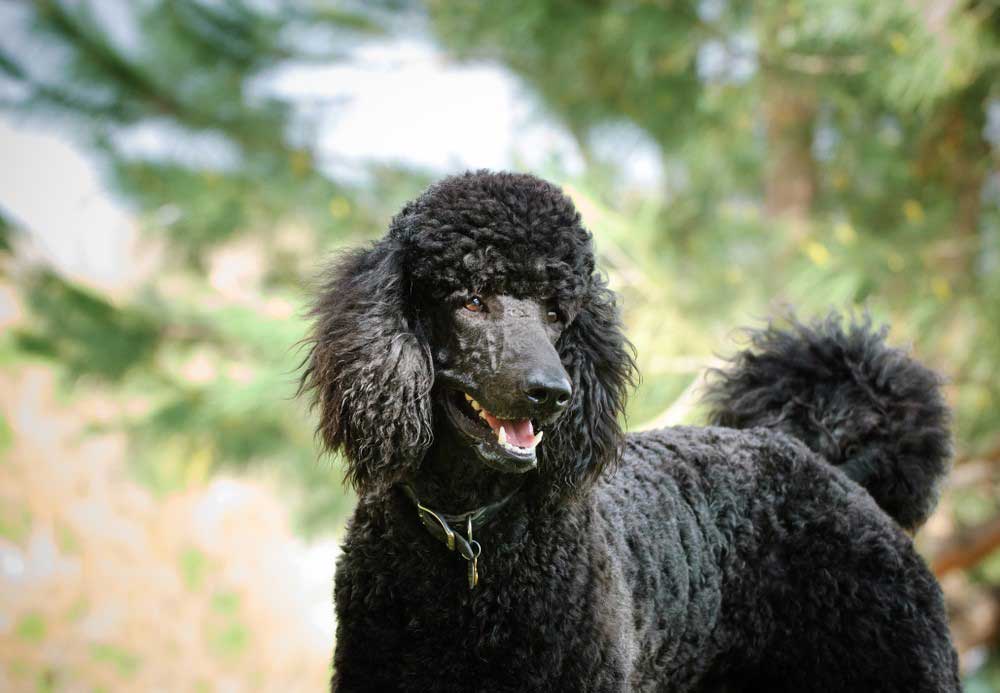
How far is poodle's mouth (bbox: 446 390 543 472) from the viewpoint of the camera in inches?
80.3

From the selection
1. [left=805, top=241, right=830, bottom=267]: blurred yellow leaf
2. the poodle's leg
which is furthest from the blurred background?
the poodle's leg

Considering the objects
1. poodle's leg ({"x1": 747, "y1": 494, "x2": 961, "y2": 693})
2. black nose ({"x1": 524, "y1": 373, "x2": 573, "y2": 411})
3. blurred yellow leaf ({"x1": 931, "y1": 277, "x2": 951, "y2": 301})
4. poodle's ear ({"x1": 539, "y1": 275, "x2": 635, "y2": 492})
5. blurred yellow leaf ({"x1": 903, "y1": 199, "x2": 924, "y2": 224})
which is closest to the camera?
black nose ({"x1": 524, "y1": 373, "x2": 573, "y2": 411})

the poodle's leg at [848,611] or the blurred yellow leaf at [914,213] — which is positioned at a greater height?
the blurred yellow leaf at [914,213]

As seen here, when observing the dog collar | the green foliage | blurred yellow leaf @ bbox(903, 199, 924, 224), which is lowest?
the dog collar

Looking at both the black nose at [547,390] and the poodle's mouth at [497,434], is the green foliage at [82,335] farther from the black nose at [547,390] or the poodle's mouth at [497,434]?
the black nose at [547,390]

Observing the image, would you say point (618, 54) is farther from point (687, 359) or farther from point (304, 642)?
point (304, 642)

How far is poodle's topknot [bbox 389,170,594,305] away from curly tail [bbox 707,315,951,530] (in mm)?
1108

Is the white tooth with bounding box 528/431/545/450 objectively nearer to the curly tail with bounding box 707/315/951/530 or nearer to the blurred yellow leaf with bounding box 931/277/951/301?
the curly tail with bounding box 707/315/951/530

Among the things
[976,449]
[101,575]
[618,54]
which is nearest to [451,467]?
[976,449]

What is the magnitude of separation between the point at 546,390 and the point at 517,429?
0.15 meters

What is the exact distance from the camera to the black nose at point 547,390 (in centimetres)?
198

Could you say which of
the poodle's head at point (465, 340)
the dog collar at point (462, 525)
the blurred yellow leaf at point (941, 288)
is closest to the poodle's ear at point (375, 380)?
the poodle's head at point (465, 340)

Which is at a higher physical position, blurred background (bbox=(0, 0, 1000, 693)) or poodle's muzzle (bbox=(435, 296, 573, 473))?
blurred background (bbox=(0, 0, 1000, 693))

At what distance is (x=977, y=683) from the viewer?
28.9 ft
